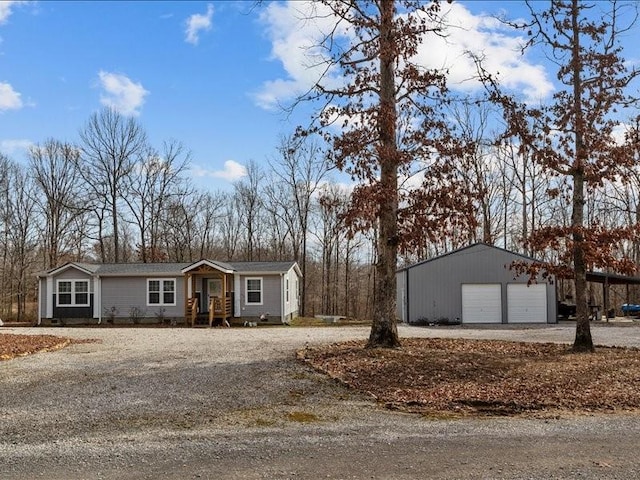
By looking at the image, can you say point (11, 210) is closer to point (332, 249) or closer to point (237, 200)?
point (237, 200)

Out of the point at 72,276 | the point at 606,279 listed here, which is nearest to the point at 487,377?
the point at 606,279

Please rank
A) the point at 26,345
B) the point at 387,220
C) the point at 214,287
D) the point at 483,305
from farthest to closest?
the point at 214,287
the point at 483,305
the point at 26,345
the point at 387,220

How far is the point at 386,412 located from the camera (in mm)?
6906

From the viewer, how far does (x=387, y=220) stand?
12.4 m

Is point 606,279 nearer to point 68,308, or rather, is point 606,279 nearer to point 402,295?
point 402,295

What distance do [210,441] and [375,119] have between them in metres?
8.39

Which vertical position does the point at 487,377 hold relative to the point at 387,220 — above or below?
below

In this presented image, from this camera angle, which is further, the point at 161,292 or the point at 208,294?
the point at 208,294

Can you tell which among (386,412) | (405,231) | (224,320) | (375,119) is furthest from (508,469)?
(224,320)

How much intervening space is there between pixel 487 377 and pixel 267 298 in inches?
684

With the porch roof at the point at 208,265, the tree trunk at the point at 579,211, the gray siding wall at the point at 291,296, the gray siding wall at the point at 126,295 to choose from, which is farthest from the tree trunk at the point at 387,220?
the gray siding wall at the point at 126,295

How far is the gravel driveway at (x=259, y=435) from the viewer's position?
4.69m

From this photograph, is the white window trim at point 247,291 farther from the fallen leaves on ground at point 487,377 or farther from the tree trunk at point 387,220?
the tree trunk at point 387,220

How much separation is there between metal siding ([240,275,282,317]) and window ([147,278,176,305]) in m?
3.17
